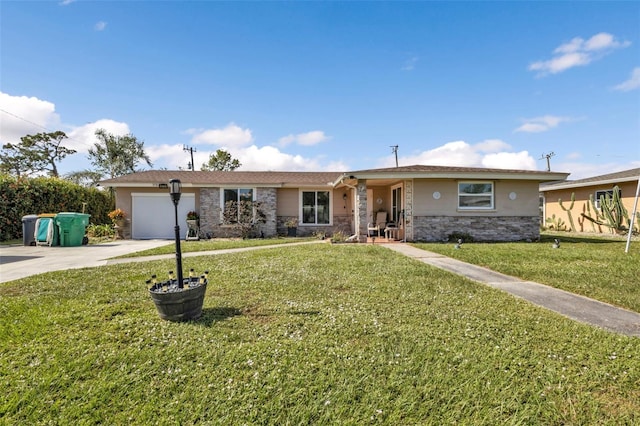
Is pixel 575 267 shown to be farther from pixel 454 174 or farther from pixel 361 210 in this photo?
pixel 361 210

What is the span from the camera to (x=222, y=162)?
1361 inches

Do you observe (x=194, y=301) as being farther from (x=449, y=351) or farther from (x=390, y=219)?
(x=390, y=219)

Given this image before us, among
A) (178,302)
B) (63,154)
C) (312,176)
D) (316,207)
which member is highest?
(63,154)

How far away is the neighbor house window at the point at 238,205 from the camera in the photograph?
15.0 metres

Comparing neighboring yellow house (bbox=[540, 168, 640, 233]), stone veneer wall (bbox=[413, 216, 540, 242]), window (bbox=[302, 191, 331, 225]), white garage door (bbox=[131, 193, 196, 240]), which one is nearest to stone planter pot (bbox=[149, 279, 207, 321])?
stone veneer wall (bbox=[413, 216, 540, 242])

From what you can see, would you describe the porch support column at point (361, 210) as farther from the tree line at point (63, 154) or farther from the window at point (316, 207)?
the tree line at point (63, 154)

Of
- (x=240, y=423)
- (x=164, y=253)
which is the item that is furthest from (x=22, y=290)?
(x=240, y=423)

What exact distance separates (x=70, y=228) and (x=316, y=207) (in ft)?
34.7

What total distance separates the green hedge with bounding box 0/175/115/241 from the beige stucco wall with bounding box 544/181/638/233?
28.6 m

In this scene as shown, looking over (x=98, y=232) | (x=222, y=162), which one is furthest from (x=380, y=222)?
(x=222, y=162)

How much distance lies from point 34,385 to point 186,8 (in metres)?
11.2

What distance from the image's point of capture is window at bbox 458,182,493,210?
12.8 m

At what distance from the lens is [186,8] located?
9.82 meters

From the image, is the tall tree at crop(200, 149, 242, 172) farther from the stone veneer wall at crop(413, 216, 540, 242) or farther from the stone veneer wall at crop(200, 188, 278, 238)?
the stone veneer wall at crop(413, 216, 540, 242)
